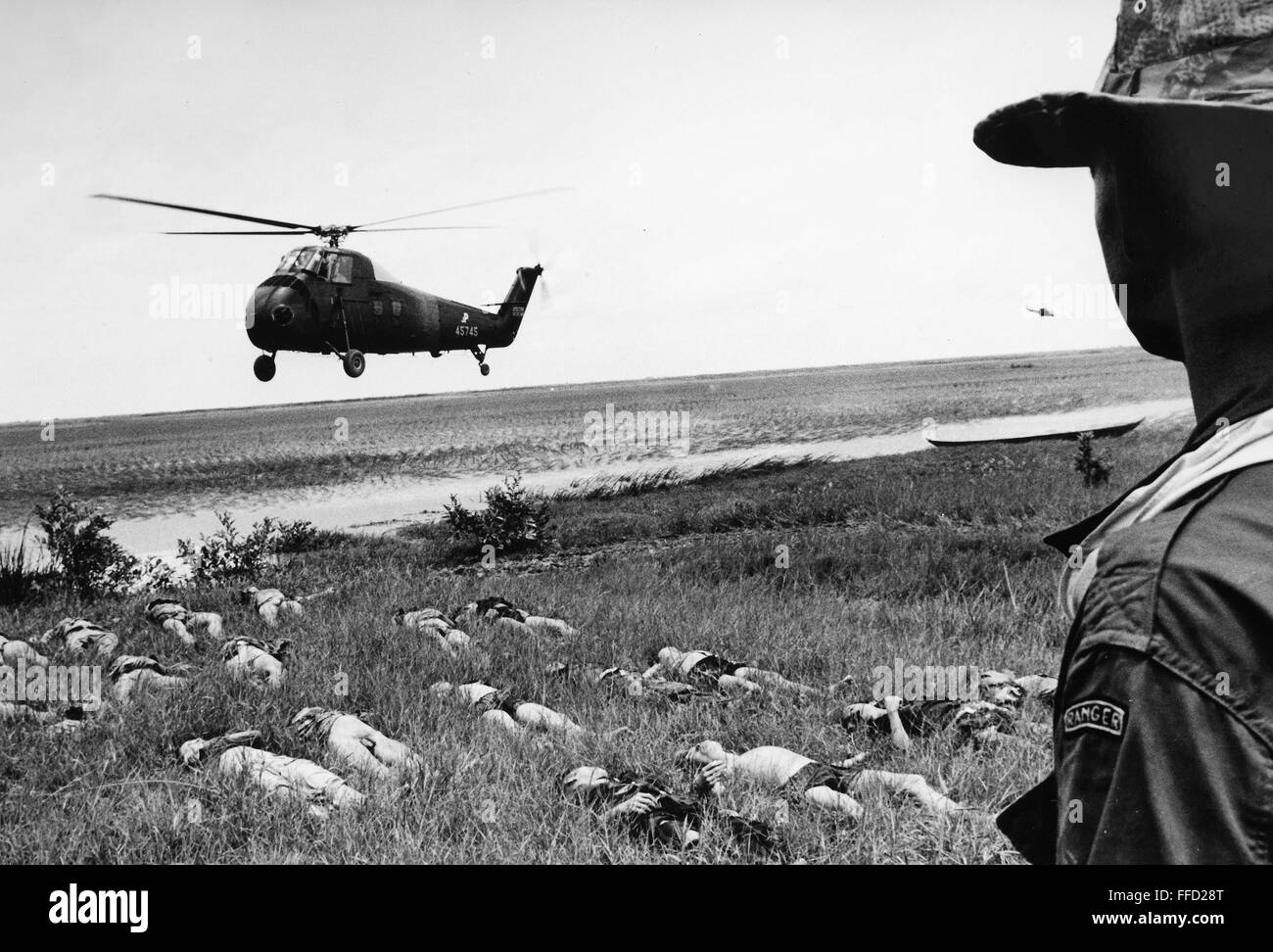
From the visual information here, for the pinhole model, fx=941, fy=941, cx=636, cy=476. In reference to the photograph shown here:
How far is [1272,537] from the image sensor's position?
74 centimetres

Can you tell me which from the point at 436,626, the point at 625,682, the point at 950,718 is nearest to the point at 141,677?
the point at 436,626

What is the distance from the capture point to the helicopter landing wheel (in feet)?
18.7

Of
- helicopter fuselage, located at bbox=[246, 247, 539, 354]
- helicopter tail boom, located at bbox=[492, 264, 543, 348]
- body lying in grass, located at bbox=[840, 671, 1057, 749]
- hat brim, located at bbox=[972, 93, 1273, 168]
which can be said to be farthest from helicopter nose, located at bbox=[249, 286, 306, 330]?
hat brim, located at bbox=[972, 93, 1273, 168]

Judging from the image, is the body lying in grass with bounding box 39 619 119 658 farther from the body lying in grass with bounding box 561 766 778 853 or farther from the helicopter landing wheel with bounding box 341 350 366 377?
the body lying in grass with bounding box 561 766 778 853

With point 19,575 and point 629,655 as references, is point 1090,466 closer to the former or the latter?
point 629,655

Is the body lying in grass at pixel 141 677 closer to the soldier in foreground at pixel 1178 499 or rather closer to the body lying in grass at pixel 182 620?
the body lying in grass at pixel 182 620

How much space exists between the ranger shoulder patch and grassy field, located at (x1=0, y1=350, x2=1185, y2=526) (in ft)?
16.8

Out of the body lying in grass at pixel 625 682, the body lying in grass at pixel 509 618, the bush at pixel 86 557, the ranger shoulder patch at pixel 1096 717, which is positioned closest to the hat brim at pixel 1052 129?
the ranger shoulder patch at pixel 1096 717

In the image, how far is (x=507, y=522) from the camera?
214 inches
